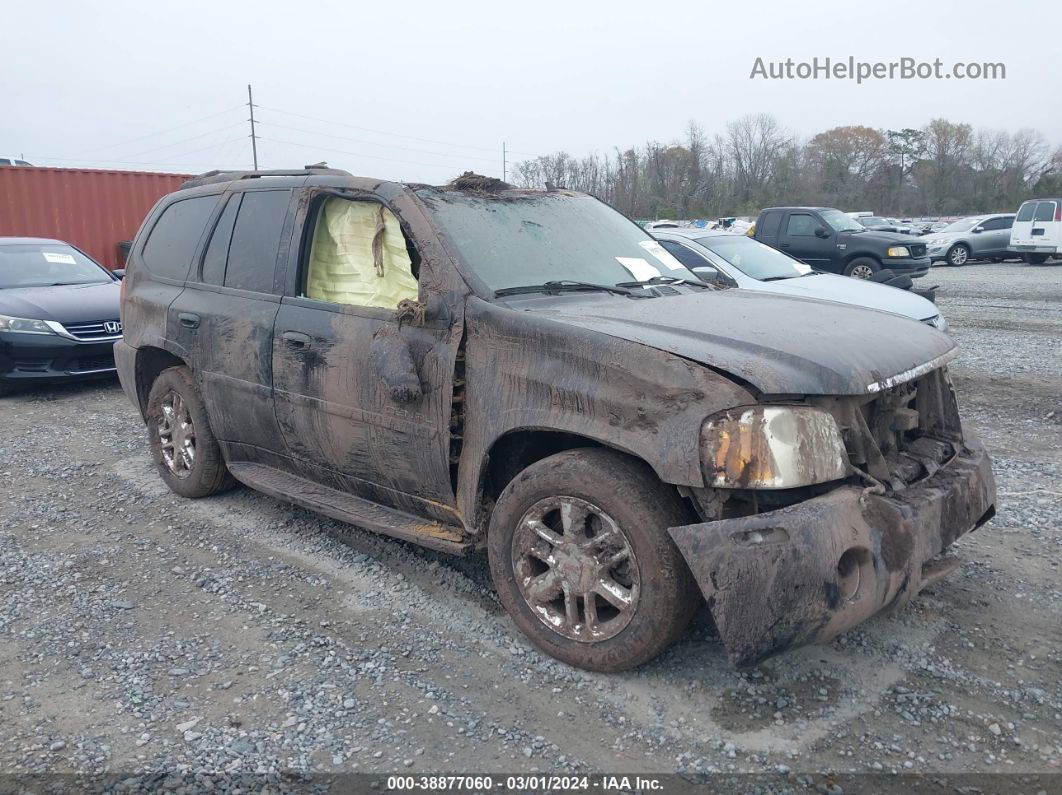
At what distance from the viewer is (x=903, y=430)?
351cm

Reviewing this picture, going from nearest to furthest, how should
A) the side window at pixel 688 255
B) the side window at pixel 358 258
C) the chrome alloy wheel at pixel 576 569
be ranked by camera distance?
1. the chrome alloy wheel at pixel 576 569
2. the side window at pixel 358 258
3. the side window at pixel 688 255

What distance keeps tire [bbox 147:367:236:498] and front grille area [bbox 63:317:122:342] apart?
11.9 ft

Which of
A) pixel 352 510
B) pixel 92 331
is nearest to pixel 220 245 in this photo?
pixel 352 510

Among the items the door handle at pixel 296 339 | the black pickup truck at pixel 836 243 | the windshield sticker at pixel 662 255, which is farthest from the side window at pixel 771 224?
the door handle at pixel 296 339

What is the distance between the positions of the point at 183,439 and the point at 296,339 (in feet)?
5.09

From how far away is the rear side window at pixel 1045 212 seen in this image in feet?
73.9

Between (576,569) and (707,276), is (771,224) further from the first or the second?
(576,569)

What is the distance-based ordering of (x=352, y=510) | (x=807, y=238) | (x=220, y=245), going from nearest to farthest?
(x=352, y=510) < (x=220, y=245) < (x=807, y=238)

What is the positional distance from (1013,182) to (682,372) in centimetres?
6205

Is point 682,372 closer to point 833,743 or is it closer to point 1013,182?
point 833,743

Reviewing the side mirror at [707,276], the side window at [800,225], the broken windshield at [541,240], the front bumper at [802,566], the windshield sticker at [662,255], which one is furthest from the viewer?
the side window at [800,225]

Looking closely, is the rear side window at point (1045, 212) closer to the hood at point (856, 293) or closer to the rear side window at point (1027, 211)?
the rear side window at point (1027, 211)

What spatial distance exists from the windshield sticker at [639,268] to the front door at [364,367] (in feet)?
3.57

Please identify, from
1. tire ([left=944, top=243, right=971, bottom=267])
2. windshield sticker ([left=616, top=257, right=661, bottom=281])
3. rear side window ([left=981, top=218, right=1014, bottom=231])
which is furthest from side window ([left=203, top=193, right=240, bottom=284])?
rear side window ([left=981, top=218, right=1014, bottom=231])
